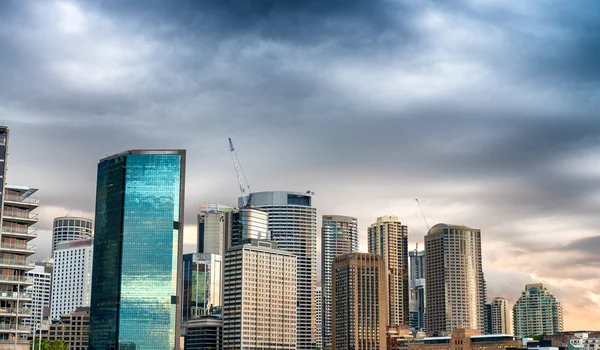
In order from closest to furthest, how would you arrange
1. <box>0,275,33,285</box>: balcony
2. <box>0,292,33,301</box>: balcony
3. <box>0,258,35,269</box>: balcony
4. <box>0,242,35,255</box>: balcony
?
1. <box>0,292,33,301</box>: balcony
2. <box>0,275,33,285</box>: balcony
3. <box>0,258,35,269</box>: balcony
4. <box>0,242,35,255</box>: balcony

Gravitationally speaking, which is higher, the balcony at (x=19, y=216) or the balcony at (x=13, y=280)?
the balcony at (x=19, y=216)

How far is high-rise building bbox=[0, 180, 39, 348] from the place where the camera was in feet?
547

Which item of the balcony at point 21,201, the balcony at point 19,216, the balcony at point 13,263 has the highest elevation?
the balcony at point 21,201

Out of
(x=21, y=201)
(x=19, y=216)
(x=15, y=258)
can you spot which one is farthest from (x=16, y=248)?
(x=21, y=201)

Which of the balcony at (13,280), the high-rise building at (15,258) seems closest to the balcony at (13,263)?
the high-rise building at (15,258)

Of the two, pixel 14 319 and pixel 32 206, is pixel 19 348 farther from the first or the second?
pixel 32 206

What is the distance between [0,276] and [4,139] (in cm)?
2605

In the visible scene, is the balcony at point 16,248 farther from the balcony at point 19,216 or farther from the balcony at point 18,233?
the balcony at point 19,216

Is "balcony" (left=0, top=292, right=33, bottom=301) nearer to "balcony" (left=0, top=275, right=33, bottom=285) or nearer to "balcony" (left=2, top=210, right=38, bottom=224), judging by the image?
"balcony" (left=0, top=275, right=33, bottom=285)

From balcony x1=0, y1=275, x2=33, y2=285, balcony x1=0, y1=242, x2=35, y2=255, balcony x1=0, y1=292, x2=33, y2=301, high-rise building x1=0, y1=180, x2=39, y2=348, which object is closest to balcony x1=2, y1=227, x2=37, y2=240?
high-rise building x1=0, y1=180, x2=39, y2=348

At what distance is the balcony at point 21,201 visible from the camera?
17320 cm

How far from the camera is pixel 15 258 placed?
6757 inches

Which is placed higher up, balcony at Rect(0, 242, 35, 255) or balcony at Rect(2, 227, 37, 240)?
balcony at Rect(2, 227, 37, 240)

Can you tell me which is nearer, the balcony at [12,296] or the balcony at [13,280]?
the balcony at [12,296]
